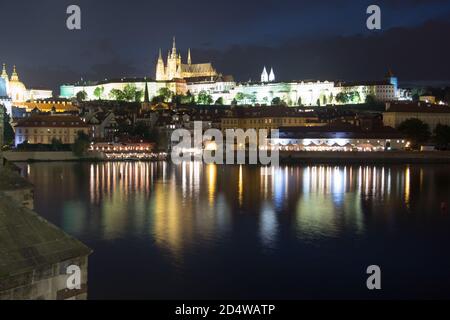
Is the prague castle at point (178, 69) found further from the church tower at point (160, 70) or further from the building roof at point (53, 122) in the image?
the building roof at point (53, 122)

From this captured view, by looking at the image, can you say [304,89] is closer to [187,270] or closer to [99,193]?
[99,193]

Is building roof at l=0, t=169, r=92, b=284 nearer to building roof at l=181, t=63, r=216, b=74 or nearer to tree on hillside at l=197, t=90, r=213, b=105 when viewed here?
tree on hillside at l=197, t=90, r=213, b=105

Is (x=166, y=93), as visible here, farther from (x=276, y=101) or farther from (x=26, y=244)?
(x=26, y=244)

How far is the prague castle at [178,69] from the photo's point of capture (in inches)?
2665

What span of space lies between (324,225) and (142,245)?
10.8 feet

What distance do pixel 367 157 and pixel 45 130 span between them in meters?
A: 14.5

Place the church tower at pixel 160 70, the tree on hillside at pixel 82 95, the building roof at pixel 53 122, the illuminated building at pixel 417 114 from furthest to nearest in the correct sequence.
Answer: the church tower at pixel 160 70 < the tree on hillside at pixel 82 95 < the illuminated building at pixel 417 114 < the building roof at pixel 53 122

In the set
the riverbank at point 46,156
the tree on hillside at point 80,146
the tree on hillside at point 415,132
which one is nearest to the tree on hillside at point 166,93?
the tree on hillside at point 415,132

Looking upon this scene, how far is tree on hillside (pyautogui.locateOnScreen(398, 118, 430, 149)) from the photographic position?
103 ft

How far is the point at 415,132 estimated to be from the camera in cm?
3153

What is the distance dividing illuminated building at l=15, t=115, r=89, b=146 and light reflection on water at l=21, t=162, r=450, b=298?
9383mm

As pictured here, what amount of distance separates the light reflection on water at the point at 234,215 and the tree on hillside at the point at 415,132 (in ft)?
35.0

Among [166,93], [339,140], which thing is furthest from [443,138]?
[166,93]
